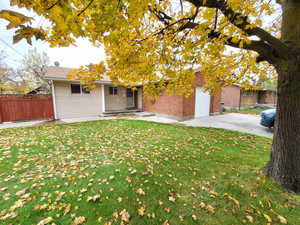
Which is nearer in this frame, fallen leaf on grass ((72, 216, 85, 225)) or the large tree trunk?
fallen leaf on grass ((72, 216, 85, 225))

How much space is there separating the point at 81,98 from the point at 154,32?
964cm

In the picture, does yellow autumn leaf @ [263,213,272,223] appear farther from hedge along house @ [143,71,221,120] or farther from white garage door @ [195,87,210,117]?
white garage door @ [195,87,210,117]

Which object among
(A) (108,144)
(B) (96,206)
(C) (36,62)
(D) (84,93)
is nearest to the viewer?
(B) (96,206)

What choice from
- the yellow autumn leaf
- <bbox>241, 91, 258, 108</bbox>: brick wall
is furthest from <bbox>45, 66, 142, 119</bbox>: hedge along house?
<bbox>241, 91, 258, 108</bbox>: brick wall

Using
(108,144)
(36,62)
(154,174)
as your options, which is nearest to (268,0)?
(154,174)

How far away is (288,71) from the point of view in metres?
2.23

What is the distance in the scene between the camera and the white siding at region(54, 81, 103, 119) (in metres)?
9.70

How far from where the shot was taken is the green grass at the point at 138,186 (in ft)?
6.48

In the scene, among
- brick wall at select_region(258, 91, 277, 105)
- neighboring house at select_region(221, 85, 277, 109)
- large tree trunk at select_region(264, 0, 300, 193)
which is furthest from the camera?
brick wall at select_region(258, 91, 277, 105)

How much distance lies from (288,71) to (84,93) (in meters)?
11.5

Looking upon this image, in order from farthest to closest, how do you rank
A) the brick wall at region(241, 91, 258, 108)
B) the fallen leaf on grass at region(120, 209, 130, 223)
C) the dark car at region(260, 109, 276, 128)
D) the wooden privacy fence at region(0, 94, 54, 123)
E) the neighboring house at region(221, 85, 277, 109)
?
the brick wall at region(241, 91, 258, 108)
the neighboring house at region(221, 85, 277, 109)
the wooden privacy fence at region(0, 94, 54, 123)
the dark car at region(260, 109, 276, 128)
the fallen leaf on grass at region(120, 209, 130, 223)

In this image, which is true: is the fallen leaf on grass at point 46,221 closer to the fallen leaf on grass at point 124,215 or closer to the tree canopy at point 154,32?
the fallen leaf on grass at point 124,215

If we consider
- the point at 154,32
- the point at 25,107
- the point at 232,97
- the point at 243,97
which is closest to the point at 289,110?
the point at 154,32

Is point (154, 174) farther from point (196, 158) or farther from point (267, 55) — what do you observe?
point (267, 55)
